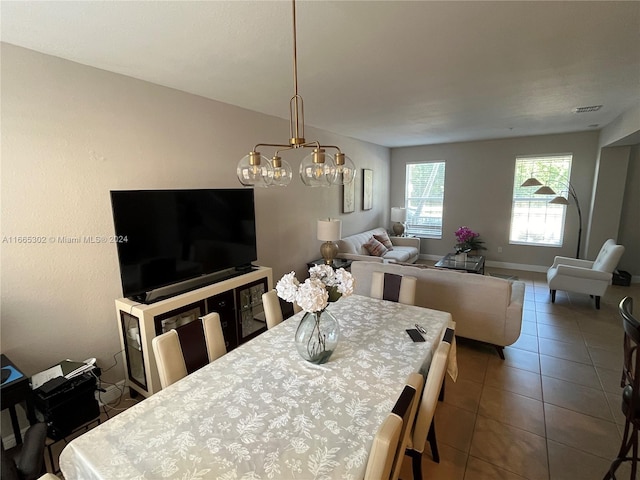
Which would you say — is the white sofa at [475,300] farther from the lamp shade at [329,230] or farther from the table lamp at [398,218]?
the table lamp at [398,218]

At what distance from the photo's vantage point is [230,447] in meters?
1.13

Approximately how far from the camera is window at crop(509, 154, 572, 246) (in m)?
5.58

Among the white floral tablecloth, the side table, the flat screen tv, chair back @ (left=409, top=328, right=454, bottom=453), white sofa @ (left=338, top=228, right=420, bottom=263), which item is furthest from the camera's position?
white sofa @ (left=338, top=228, right=420, bottom=263)

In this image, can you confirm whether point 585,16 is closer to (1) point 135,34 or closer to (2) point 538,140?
(1) point 135,34

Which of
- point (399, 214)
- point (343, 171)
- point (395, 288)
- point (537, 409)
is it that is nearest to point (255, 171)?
point (343, 171)

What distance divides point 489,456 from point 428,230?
5470 millimetres

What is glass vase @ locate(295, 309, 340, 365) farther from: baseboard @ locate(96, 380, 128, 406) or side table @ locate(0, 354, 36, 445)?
baseboard @ locate(96, 380, 128, 406)

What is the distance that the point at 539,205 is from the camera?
19.0 ft

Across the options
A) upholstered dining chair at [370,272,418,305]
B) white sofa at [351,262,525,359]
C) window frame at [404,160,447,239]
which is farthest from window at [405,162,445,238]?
upholstered dining chair at [370,272,418,305]

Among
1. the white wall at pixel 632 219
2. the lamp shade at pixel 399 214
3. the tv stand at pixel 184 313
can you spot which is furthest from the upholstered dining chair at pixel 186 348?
the white wall at pixel 632 219

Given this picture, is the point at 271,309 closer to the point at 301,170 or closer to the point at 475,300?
the point at 301,170

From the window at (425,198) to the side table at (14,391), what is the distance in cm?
672

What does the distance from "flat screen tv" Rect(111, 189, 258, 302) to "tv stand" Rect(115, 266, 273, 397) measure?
145 mm

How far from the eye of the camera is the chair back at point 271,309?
2.20 meters
